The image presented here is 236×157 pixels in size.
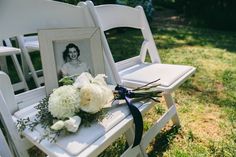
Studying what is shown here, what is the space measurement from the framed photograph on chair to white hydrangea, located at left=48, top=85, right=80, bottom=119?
24cm

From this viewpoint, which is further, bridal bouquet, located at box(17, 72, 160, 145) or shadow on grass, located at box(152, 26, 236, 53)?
shadow on grass, located at box(152, 26, 236, 53)

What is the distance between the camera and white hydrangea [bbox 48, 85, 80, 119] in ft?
3.80

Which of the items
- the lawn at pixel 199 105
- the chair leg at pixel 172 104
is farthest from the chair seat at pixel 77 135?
the chair leg at pixel 172 104

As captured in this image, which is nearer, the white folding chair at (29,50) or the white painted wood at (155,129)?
the white painted wood at (155,129)

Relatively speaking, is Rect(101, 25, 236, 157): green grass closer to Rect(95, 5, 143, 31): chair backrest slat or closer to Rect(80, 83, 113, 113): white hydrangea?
Rect(95, 5, 143, 31): chair backrest slat

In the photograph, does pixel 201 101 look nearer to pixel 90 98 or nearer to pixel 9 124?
pixel 90 98

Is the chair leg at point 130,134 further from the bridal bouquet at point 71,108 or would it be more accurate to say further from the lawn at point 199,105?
the bridal bouquet at point 71,108

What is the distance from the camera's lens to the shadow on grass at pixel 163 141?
1.97 meters

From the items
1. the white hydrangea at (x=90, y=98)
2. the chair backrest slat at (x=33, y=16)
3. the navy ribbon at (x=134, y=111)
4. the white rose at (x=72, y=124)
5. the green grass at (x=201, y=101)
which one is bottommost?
the green grass at (x=201, y=101)

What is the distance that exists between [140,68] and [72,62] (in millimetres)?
670

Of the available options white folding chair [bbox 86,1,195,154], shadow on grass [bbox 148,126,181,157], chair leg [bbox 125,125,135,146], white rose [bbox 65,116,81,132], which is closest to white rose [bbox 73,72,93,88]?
white rose [bbox 65,116,81,132]

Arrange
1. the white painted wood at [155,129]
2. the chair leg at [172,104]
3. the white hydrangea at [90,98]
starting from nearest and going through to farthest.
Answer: the white hydrangea at [90,98]
the white painted wood at [155,129]
the chair leg at [172,104]

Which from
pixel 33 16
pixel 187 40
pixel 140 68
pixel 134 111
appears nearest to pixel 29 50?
pixel 140 68

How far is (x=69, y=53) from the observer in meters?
1.54
